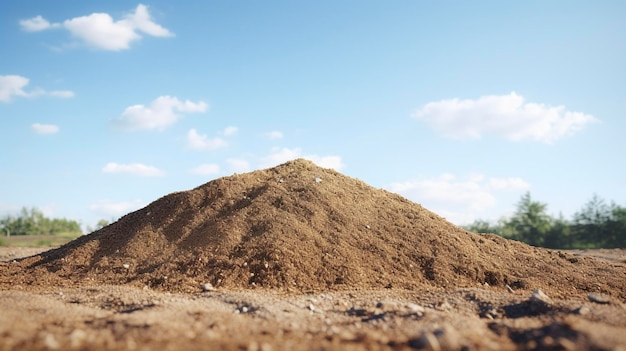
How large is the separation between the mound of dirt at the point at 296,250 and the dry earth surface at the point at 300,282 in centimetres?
4

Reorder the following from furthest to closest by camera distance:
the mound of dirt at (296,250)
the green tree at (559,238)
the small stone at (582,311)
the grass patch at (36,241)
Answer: the green tree at (559,238), the grass patch at (36,241), the mound of dirt at (296,250), the small stone at (582,311)

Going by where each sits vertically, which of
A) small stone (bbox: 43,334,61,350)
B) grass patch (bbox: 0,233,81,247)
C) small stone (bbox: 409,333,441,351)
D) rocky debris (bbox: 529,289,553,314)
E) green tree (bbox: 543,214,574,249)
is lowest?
small stone (bbox: 43,334,61,350)

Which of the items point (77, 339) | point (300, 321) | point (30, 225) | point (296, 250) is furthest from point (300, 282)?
point (30, 225)

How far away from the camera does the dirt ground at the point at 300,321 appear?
13.3 ft

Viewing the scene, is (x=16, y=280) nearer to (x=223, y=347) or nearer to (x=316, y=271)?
(x=316, y=271)

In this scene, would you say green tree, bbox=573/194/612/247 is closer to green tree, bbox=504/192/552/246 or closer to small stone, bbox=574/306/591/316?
green tree, bbox=504/192/552/246

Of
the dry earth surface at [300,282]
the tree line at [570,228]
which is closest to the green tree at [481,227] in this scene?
the tree line at [570,228]

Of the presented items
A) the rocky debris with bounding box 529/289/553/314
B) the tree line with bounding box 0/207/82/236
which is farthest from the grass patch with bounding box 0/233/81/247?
the rocky debris with bounding box 529/289/553/314

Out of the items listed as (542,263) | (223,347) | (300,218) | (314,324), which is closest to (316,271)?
(300,218)

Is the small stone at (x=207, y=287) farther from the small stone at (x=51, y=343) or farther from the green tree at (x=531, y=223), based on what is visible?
Answer: the green tree at (x=531, y=223)

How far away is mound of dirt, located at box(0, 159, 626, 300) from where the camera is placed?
925cm

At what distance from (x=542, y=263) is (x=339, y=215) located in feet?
18.1

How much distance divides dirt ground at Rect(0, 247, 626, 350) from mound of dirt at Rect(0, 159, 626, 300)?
0.92 m

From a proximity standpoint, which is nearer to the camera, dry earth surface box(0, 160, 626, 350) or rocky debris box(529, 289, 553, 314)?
dry earth surface box(0, 160, 626, 350)
